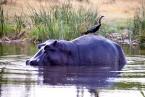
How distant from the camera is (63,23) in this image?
1853 centimetres

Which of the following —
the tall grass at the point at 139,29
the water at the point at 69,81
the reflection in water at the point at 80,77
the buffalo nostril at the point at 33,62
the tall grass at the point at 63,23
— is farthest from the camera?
the tall grass at the point at 139,29

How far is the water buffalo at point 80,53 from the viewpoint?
1148cm

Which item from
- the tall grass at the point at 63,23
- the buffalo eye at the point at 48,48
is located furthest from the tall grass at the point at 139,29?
the buffalo eye at the point at 48,48

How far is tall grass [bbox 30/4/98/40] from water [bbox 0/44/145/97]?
5.59 meters

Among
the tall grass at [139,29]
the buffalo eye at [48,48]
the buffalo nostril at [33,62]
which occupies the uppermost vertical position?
the buffalo eye at [48,48]

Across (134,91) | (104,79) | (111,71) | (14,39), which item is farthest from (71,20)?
(134,91)

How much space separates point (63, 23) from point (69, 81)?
354 inches

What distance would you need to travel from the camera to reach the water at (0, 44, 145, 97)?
8.50 meters

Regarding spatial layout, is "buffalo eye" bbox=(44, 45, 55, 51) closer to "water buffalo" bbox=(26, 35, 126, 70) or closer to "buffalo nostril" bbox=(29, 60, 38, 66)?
"water buffalo" bbox=(26, 35, 126, 70)

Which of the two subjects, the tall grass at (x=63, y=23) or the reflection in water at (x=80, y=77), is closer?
the reflection in water at (x=80, y=77)

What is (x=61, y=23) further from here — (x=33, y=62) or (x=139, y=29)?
(x=33, y=62)

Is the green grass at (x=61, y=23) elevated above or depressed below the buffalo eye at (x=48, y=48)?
below

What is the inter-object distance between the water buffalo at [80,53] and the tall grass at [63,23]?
18.1 feet

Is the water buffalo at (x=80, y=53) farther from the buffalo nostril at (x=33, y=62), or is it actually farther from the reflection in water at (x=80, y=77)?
the reflection in water at (x=80, y=77)
